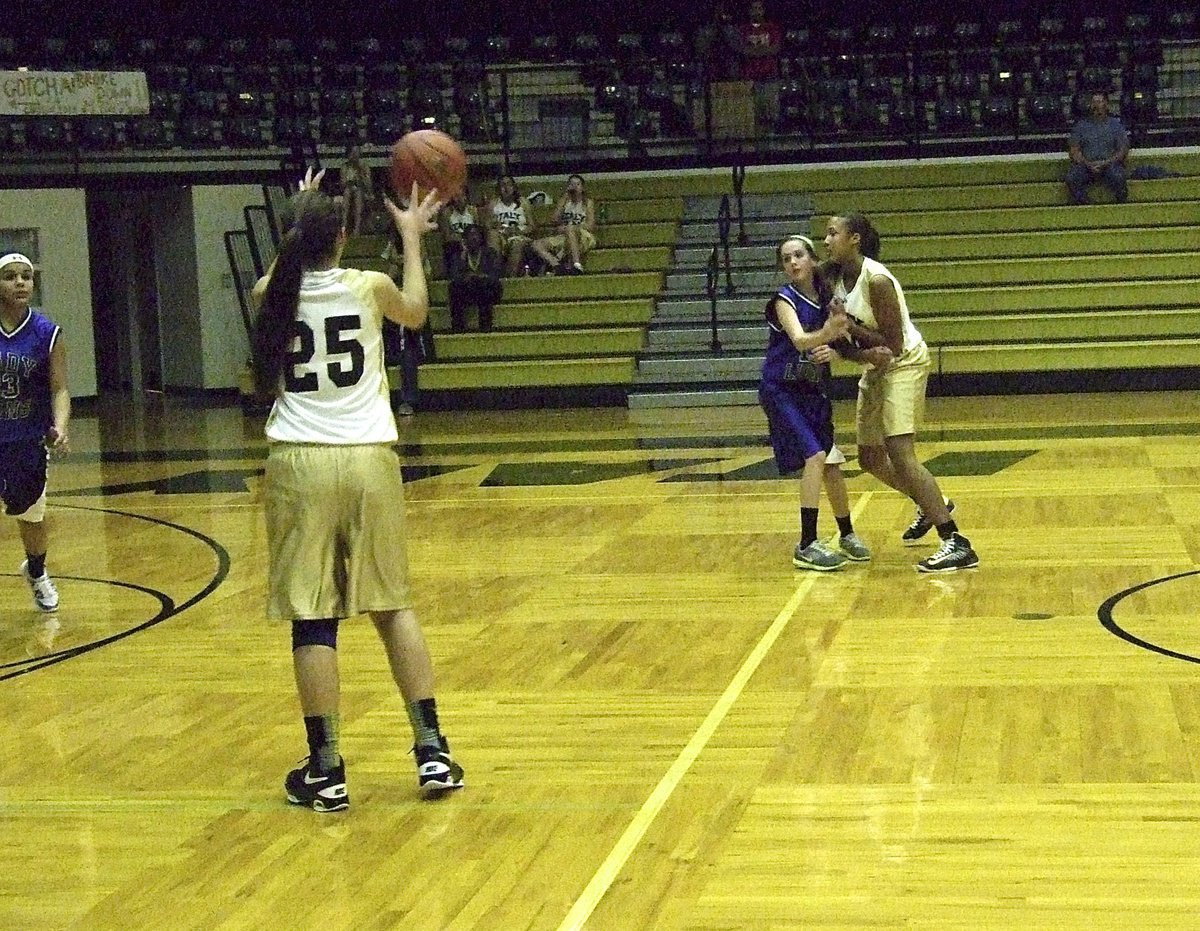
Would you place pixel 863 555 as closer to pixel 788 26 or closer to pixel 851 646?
pixel 851 646

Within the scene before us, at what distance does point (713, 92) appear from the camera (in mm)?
21438

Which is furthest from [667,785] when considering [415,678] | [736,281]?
[736,281]

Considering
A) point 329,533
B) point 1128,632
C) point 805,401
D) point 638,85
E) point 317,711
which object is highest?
point 638,85

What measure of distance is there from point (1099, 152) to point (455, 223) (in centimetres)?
659

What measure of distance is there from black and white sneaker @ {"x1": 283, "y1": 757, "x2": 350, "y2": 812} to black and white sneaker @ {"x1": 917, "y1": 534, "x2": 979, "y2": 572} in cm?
402

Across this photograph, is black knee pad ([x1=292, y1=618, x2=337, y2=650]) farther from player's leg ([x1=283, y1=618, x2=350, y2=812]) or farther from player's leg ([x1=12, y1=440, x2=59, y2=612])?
player's leg ([x1=12, y1=440, x2=59, y2=612])

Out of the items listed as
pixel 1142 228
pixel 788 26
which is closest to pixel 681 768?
pixel 1142 228

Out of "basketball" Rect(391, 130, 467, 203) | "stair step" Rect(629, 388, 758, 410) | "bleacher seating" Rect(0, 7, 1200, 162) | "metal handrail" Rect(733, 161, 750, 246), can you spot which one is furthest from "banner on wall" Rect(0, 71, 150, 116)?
"basketball" Rect(391, 130, 467, 203)

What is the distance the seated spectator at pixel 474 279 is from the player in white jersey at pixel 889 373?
10.8 m

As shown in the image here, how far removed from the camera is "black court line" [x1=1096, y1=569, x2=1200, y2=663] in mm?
6676

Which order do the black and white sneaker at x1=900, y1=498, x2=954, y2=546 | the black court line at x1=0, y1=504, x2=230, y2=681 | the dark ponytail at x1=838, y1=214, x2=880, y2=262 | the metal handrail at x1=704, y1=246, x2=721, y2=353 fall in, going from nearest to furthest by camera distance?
the black court line at x1=0, y1=504, x2=230, y2=681 < the dark ponytail at x1=838, y1=214, x2=880, y2=262 < the black and white sneaker at x1=900, y1=498, x2=954, y2=546 < the metal handrail at x1=704, y1=246, x2=721, y2=353

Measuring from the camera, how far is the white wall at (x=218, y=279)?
21484 millimetres

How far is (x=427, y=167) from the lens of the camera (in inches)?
233

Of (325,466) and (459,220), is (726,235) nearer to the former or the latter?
(459,220)
